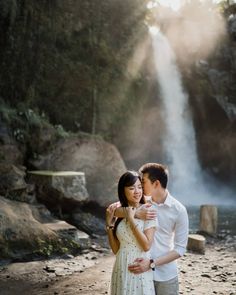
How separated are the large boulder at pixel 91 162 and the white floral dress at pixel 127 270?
9.68m

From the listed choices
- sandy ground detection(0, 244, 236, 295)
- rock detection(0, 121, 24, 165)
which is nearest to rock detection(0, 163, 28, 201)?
rock detection(0, 121, 24, 165)

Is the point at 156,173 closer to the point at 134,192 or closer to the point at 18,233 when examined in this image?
the point at 134,192

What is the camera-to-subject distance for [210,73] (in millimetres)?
22906

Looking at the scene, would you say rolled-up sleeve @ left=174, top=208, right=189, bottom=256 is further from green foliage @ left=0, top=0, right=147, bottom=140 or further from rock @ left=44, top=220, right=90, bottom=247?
green foliage @ left=0, top=0, right=147, bottom=140

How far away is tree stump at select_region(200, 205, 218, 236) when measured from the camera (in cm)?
1108

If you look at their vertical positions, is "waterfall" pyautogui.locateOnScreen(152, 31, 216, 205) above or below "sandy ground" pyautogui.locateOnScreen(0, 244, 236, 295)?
above

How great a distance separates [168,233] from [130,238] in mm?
305

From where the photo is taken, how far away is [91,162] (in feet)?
43.5

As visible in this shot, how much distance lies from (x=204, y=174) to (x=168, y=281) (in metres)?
21.1

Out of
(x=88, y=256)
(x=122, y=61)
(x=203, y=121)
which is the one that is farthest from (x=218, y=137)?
(x=88, y=256)

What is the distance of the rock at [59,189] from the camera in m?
10.9

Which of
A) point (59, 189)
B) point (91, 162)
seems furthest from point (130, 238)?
point (91, 162)

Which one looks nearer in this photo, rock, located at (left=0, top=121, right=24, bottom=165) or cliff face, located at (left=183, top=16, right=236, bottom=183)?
rock, located at (left=0, top=121, right=24, bottom=165)

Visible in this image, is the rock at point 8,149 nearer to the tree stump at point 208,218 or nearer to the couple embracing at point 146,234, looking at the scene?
the tree stump at point 208,218
